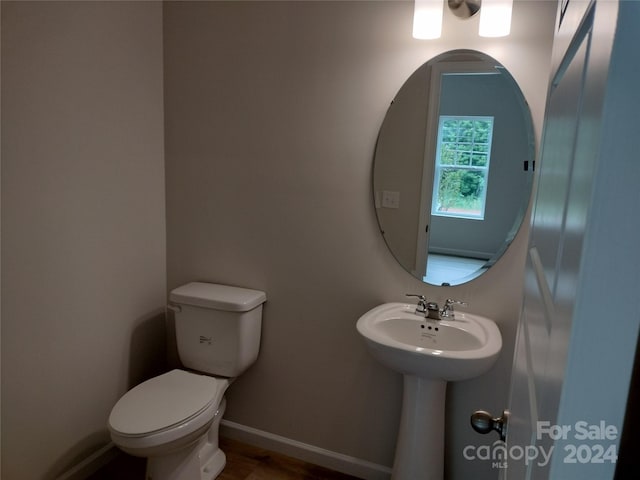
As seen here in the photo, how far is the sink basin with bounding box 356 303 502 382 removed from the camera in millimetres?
1487

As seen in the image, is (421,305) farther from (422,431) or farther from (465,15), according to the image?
(465,15)

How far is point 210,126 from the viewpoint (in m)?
2.20

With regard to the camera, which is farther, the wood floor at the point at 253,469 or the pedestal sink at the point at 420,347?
the wood floor at the point at 253,469

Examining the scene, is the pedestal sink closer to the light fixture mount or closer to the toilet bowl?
the toilet bowl

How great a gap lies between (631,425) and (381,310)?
1191 mm

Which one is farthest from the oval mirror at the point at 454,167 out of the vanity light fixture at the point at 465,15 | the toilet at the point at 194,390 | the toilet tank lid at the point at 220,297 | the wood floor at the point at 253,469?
the wood floor at the point at 253,469

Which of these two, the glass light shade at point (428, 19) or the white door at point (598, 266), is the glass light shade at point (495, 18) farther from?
the white door at point (598, 266)

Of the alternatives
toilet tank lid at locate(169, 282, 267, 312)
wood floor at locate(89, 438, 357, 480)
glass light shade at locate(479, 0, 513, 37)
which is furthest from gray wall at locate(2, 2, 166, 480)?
glass light shade at locate(479, 0, 513, 37)

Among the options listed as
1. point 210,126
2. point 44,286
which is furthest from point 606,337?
point 210,126

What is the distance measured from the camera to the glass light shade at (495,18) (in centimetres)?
158

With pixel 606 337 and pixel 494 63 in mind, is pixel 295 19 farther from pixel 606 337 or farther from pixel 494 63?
pixel 606 337

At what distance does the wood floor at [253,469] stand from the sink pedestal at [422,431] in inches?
17.5

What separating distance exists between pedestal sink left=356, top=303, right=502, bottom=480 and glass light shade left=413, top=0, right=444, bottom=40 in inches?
43.4

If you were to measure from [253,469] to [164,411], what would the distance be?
0.66 metres
